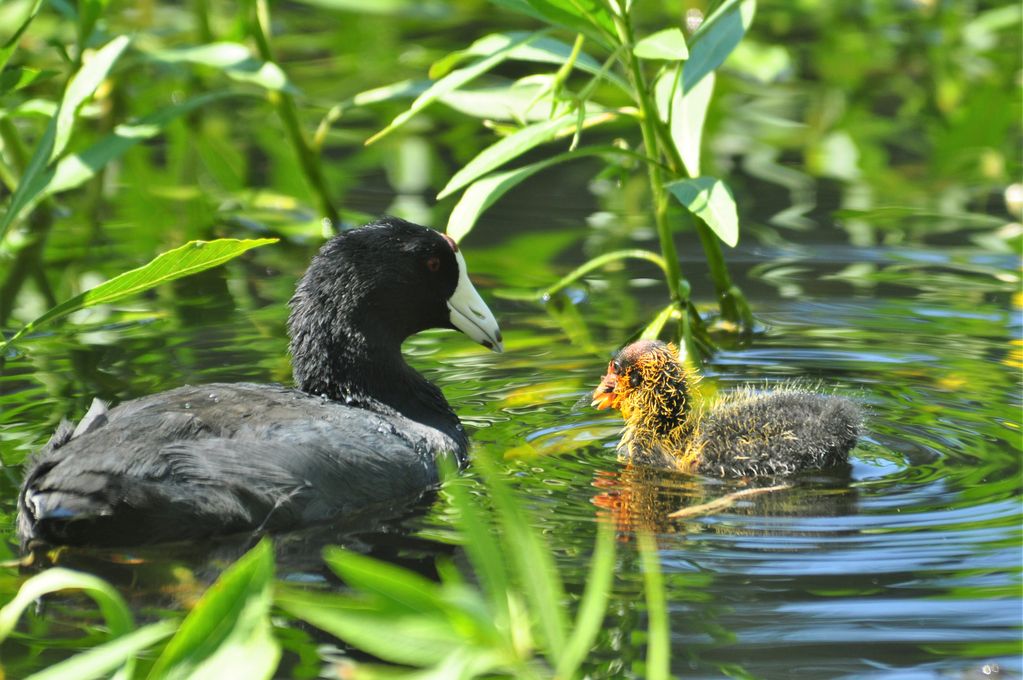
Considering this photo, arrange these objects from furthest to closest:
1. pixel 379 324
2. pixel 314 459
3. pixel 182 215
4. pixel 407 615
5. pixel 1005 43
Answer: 1. pixel 1005 43
2. pixel 182 215
3. pixel 379 324
4. pixel 314 459
5. pixel 407 615

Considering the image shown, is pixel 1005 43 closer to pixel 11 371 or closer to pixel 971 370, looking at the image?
pixel 971 370

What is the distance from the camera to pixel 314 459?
16.0ft

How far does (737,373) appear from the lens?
242 inches

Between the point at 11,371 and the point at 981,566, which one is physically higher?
the point at 11,371

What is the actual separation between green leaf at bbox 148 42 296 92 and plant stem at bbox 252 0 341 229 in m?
0.29

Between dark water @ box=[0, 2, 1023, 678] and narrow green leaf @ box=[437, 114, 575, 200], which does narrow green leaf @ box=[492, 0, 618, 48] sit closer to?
narrow green leaf @ box=[437, 114, 575, 200]

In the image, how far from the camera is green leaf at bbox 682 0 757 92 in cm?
593

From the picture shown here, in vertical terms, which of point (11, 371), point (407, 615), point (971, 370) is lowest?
point (971, 370)

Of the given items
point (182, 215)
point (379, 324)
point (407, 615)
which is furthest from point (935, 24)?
point (407, 615)

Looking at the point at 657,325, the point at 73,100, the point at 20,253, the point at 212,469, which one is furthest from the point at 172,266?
the point at 20,253

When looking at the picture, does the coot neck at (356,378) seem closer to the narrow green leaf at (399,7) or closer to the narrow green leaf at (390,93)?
the narrow green leaf at (390,93)

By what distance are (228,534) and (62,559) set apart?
0.47 meters

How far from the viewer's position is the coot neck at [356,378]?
18.5 ft

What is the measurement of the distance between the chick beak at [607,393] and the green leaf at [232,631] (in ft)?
9.83
